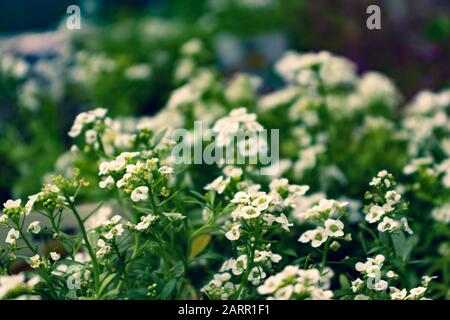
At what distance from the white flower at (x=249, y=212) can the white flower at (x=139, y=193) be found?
21 cm

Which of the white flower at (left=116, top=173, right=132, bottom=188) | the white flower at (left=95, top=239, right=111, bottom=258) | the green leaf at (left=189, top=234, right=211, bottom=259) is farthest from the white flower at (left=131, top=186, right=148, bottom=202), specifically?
the green leaf at (left=189, top=234, right=211, bottom=259)

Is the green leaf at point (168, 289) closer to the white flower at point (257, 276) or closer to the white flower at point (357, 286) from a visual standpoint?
the white flower at point (257, 276)

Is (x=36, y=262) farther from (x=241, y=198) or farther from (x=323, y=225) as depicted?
(x=323, y=225)

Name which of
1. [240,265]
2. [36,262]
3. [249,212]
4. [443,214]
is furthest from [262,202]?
[443,214]

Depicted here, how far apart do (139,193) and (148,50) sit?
10.6 ft

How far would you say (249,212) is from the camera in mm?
1519

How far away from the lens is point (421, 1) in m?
5.67

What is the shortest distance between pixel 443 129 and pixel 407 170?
54 cm

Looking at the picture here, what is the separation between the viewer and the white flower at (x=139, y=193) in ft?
5.10
